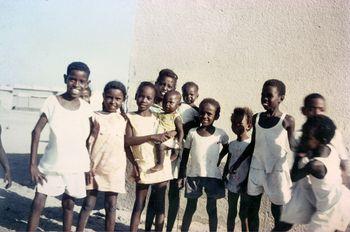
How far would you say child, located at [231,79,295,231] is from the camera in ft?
10.3

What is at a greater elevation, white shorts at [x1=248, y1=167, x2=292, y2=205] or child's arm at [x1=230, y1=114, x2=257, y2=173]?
child's arm at [x1=230, y1=114, x2=257, y2=173]

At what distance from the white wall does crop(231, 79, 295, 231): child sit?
98cm

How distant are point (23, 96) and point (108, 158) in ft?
60.0

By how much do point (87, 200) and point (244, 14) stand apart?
8.73 ft

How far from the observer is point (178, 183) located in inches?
139

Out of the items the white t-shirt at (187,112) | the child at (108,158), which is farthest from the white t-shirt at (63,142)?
the white t-shirt at (187,112)

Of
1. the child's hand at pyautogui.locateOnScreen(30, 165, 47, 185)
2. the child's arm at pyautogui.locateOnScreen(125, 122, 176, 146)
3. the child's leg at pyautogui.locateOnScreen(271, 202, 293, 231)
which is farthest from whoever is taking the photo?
the child's arm at pyautogui.locateOnScreen(125, 122, 176, 146)

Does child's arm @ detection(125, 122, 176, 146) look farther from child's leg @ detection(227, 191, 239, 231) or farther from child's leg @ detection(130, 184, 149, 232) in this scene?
child's leg @ detection(227, 191, 239, 231)

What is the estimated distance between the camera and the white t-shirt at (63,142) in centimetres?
296

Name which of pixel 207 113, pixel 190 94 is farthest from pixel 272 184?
pixel 190 94

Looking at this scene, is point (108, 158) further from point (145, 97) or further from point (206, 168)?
point (206, 168)

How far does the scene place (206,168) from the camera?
3.41m

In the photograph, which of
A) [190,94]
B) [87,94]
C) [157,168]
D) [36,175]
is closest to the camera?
[36,175]

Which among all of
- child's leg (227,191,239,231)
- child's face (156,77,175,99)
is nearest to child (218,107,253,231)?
child's leg (227,191,239,231)
